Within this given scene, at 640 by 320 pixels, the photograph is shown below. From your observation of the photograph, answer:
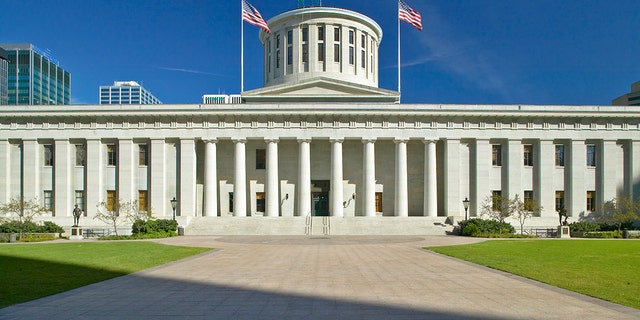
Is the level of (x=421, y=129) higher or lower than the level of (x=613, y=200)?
higher

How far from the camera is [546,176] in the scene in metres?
53.2

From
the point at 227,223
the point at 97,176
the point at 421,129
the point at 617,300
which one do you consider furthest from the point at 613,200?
the point at 97,176

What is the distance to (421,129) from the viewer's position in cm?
5309

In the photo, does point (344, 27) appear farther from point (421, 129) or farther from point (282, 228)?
point (282, 228)

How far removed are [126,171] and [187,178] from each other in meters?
6.69

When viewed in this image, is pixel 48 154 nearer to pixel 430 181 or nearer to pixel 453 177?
pixel 430 181

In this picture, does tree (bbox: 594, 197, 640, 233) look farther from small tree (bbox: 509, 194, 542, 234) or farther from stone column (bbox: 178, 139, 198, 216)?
stone column (bbox: 178, 139, 198, 216)

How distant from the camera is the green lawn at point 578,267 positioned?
13.9 m

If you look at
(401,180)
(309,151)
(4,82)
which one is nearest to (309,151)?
(309,151)

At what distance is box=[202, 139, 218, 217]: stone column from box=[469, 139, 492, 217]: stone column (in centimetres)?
2752

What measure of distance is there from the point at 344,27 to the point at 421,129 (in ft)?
65.5

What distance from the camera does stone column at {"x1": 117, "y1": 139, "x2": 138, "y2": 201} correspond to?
52875mm

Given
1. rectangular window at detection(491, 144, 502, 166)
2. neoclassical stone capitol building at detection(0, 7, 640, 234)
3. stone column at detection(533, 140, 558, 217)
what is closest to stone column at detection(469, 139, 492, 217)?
neoclassical stone capitol building at detection(0, 7, 640, 234)

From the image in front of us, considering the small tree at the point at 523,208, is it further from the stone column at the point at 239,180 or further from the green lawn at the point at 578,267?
the stone column at the point at 239,180
